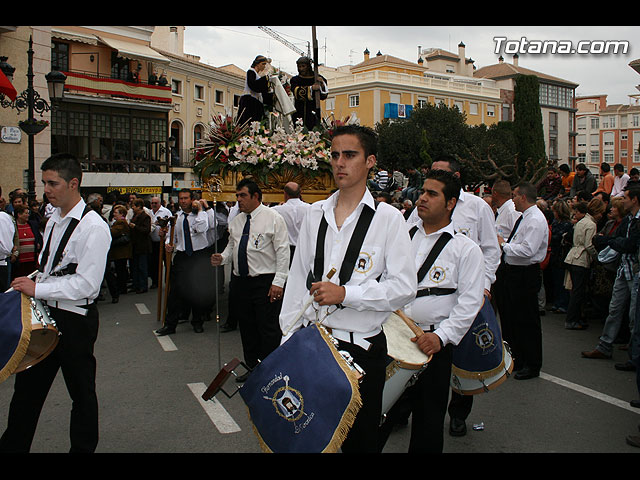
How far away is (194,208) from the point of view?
9172 millimetres

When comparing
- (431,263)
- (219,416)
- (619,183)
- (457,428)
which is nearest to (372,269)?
(431,263)

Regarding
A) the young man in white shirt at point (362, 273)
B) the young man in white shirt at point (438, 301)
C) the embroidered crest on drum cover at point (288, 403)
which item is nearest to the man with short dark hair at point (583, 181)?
the young man in white shirt at point (438, 301)

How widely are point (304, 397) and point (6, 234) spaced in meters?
6.30

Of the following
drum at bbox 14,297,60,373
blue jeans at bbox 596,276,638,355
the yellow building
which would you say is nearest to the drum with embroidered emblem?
drum at bbox 14,297,60,373

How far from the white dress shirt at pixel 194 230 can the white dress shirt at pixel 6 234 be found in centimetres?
233

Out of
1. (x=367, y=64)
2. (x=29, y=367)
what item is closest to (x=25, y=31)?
(x=29, y=367)

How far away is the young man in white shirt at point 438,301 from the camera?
3.80 meters

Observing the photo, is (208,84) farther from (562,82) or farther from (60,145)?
(562,82)

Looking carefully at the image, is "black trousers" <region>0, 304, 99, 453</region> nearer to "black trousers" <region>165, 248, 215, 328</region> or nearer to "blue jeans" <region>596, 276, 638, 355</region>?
"black trousers" <region>165, 248, 215, 328</region>

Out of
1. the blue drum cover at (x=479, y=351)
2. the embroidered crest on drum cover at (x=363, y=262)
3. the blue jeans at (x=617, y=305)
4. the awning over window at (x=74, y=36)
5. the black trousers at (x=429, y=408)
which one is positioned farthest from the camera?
the awning over window at (x=74, y=36)

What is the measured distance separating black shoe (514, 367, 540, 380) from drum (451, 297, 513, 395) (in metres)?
2.33

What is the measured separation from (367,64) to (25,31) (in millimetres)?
50571

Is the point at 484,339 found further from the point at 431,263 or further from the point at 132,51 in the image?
the point at 132,51

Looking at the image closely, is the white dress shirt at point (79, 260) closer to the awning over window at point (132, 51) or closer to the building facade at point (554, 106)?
the awning over window at point (132, 51)
